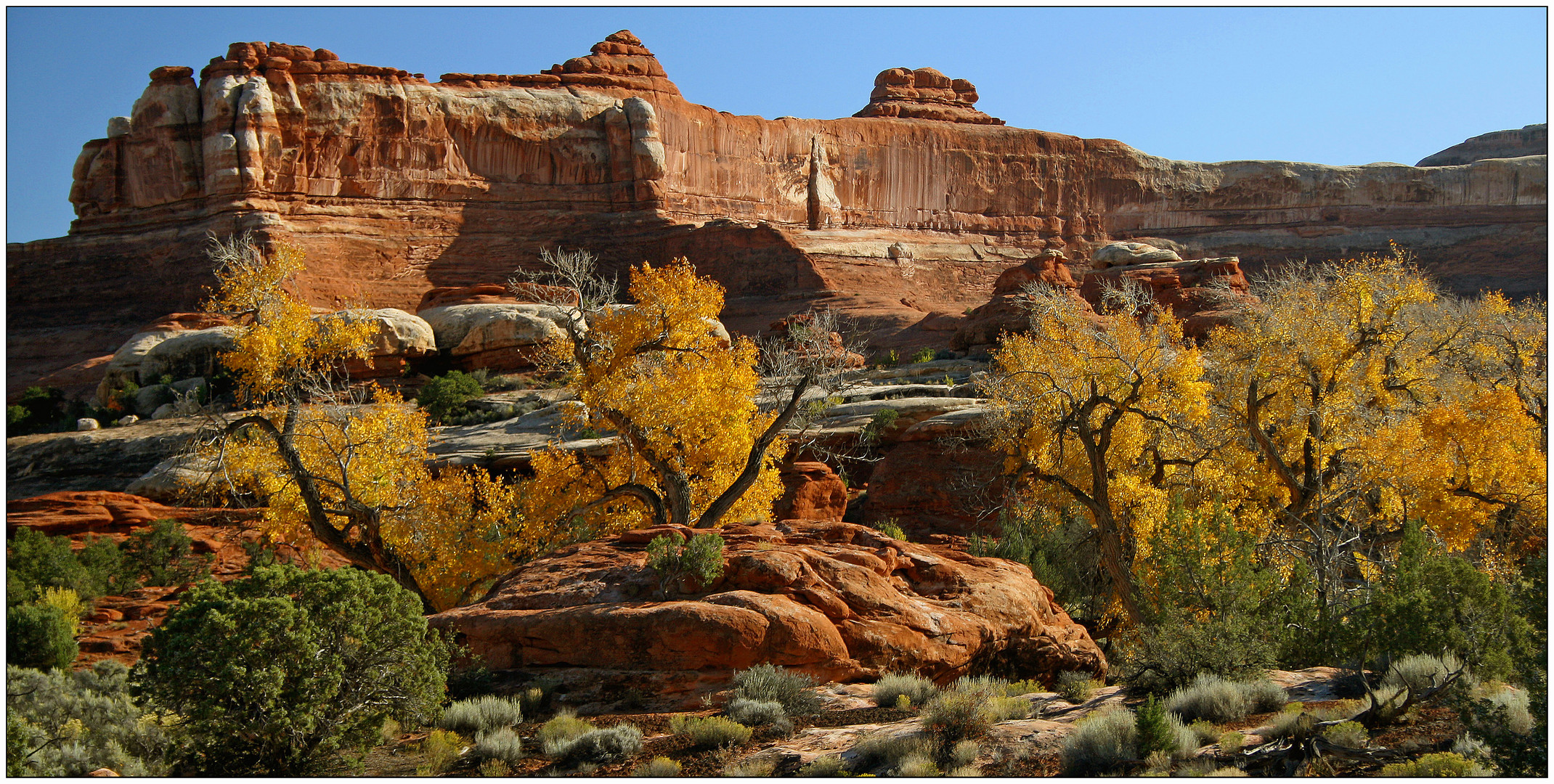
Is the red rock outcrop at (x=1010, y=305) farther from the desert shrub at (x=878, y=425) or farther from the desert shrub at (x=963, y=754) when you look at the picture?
the desert shrub at (x=963, y=754)

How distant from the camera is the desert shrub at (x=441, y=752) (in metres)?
8.68

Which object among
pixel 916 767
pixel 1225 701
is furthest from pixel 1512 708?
pixel 916 767

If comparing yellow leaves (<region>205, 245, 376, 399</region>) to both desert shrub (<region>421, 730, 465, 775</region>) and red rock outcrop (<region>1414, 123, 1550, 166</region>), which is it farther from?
red rock outcrop (<region>1414, 123, 1550, 166</region>)

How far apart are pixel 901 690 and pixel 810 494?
563 inches

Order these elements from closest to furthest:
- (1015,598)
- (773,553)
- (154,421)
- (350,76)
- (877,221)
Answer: (773,553), (1015,598), (154,421), (350,76), (877,221)

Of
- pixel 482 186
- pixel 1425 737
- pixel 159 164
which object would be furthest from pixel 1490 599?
pixel 159 164

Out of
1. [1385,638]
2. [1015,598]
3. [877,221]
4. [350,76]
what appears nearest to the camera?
[1385,638]

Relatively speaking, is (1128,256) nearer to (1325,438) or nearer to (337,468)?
(1325,438)

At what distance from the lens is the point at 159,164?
5575 cm

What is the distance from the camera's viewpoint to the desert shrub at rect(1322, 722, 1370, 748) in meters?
7.78

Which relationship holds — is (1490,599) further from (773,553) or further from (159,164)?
(159,164)

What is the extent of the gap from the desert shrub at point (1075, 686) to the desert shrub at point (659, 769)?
4107mm

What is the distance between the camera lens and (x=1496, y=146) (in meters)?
107

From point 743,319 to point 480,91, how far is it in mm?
21000
